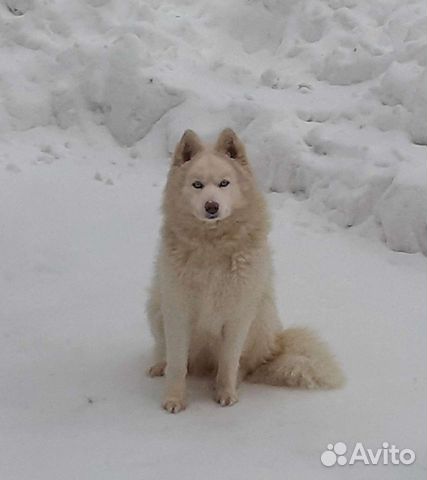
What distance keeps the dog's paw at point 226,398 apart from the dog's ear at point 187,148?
99 centimetres

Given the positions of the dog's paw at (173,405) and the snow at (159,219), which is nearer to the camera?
the snow at (159,219)

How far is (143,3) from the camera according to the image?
684cm

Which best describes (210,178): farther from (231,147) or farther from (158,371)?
(158,371)

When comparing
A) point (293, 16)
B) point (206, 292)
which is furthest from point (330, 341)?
point (293, 16)

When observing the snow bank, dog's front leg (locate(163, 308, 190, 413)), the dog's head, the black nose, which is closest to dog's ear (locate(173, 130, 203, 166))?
the dog's head

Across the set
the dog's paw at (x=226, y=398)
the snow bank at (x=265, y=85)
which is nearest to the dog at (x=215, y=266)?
the dog's paw at (x=226, y=398)

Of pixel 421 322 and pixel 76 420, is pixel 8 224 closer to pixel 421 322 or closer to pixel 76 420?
pixel 76 420

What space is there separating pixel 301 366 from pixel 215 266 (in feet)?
2.05

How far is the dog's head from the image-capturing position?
3.15m

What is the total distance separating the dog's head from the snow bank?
1883 mm

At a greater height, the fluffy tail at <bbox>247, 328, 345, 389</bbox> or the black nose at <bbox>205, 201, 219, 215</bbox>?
the black nose at <bbox>205, 201, 219, 215</bbox>

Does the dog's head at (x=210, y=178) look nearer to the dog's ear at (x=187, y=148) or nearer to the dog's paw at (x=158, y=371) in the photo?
the dog's ear at (x=187, y=148)

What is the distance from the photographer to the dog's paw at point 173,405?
3291mm

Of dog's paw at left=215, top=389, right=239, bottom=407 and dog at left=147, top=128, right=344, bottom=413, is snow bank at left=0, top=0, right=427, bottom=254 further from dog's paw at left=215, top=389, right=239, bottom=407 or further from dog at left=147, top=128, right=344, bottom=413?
dog's paw at left=215, top=389, right=239, bottom=407
